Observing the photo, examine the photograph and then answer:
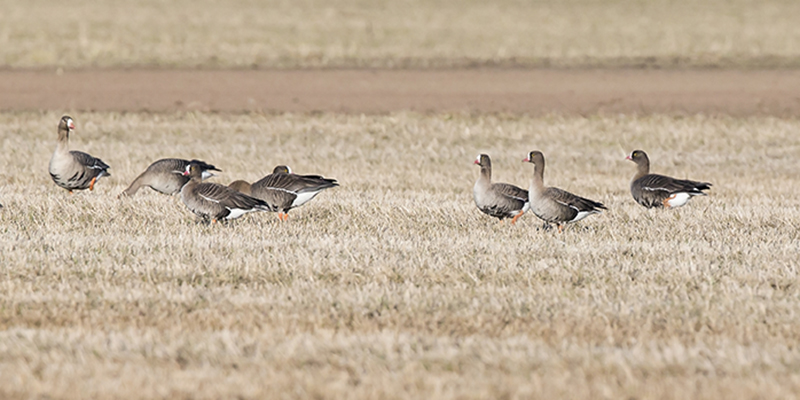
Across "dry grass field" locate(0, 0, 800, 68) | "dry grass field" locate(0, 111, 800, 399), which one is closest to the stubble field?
"dry grass field" locate(0, 111, 800, 399)

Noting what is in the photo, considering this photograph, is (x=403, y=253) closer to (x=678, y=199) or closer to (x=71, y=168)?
(x=678, y=199)

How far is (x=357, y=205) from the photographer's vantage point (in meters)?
14.0

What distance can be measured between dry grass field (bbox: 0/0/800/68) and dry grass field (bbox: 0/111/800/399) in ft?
74.2

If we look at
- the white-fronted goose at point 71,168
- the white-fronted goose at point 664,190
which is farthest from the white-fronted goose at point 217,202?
the white-fronted goose at point 664,190

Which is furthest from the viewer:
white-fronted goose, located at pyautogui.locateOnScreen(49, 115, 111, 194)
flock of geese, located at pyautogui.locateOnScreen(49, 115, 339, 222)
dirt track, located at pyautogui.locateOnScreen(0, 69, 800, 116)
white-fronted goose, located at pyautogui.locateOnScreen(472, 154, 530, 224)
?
dirt track, located at pyautogui.locateOnScreen(0, 69, 800, 116)

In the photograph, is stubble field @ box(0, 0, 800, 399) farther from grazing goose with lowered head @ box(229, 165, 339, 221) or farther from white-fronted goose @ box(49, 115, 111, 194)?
grazing goose with lowered head @ box(229, 165, 339, 221)

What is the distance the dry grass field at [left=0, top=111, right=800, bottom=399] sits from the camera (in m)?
6.63

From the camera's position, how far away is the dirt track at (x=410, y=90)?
27859 millimetres

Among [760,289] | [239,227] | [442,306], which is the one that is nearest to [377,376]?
[442,306]

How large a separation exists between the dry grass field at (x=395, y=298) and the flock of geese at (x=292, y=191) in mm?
244

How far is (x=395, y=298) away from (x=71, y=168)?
763 centimetres

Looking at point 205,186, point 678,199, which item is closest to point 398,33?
point 678,199

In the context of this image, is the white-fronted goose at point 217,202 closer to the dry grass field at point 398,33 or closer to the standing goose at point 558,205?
the standing goose at point 558,205

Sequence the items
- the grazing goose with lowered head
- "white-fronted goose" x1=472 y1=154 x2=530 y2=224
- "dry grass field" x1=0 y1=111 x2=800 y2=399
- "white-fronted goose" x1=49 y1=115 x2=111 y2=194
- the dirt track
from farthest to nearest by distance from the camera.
Result: the dirt track → "white-fronted goose" x1=49 y1=115 x2=111 y2=194 → the grazing goose with lowered head → "white-fronted goose" x1=472 y1=154 x2=530 y2=224 → "dry grass field" x1=0 y1=111 x2=800 y2=399
